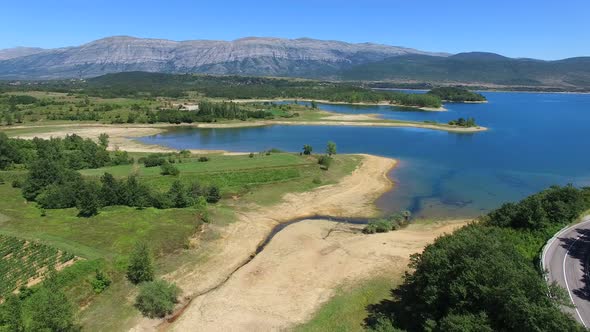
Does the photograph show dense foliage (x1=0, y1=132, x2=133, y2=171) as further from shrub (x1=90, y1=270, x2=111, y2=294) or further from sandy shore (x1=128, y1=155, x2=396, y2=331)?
shrub (x1=90, y1=270, x2=111, y2=294)

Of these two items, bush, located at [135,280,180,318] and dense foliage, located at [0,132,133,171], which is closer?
bush, located at [135,280,180,318]

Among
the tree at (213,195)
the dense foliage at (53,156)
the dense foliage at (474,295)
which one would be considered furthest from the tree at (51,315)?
the dense foliage at (53,156)

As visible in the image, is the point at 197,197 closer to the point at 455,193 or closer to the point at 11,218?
the point at 11,218

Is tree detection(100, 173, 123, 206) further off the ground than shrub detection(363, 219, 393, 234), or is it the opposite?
tree detection(100, 173, 123, 206)

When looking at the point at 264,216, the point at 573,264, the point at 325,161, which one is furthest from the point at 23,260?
the point at 325,161

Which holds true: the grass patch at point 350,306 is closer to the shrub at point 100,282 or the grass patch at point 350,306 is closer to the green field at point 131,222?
the green field at point 131,222

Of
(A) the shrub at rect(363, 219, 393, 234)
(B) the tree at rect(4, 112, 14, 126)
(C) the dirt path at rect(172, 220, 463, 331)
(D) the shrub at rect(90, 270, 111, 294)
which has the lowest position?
(C) the dirt path at rect(172, 220, 463, 331)

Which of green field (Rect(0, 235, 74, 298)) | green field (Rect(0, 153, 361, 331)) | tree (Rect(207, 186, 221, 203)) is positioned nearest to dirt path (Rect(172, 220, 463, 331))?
green field (Rect(0, 153, 361, 331))
